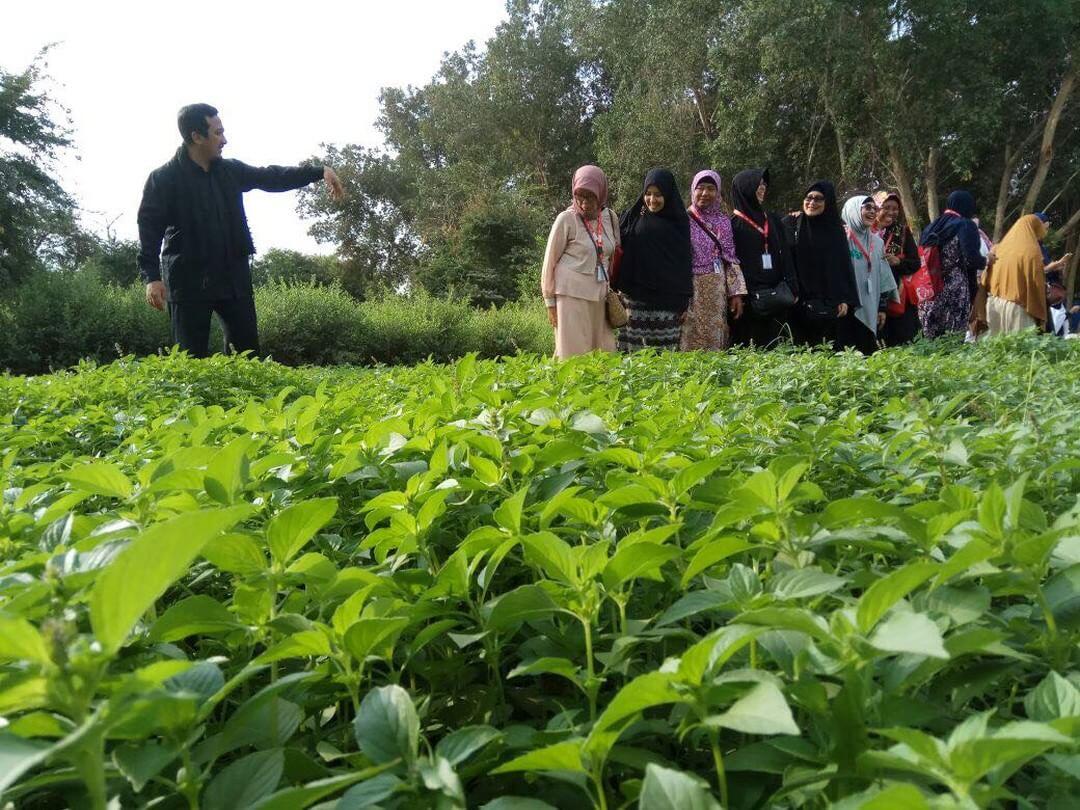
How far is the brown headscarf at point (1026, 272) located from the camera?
794 cm

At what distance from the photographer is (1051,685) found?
60 cm

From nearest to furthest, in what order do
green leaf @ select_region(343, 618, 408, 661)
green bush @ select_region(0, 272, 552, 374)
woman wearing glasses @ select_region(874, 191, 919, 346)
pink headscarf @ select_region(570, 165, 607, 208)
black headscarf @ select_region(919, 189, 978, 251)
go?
1. green leaf @ select_region(343, 618, 408, 661)
2. pink headscarf @ select_region(570, 165, 607, 208)
3. woman wearing glasses @ select_region(874, 191, 919, 346)
4. black headscarf @ select_region(919, 189, 978, 251)
5. green bush @ select_region(0, 272, 552, 374)

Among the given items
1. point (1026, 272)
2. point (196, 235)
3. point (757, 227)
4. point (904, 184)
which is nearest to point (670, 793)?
point (196, 235)

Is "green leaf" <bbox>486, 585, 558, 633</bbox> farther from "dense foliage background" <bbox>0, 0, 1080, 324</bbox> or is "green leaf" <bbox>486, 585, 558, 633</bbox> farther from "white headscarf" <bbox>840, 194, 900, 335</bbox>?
"dense foliage background" <bbox>0, 0, 1080, 324</bbox>

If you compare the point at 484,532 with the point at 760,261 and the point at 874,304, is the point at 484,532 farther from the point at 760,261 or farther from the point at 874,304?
the point at 874,304

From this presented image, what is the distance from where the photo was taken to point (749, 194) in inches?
283

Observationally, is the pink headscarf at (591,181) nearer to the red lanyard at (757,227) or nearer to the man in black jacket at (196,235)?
the red lanyard at (757,227)

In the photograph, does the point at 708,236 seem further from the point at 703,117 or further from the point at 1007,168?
the point at 703,117

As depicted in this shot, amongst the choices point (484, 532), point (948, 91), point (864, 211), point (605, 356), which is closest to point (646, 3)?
point (948, 91)

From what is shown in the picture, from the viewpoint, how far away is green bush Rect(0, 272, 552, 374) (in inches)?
459

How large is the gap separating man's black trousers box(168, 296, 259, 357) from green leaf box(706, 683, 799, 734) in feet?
18.7

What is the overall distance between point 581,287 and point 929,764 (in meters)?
5.94

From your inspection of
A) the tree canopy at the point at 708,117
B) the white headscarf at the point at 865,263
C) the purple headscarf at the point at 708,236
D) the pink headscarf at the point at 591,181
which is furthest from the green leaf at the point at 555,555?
the tree canopy at the point at 708,117

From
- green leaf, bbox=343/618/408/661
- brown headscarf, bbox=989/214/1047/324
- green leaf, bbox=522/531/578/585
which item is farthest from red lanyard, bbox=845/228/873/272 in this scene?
green leaf, bbox=343/618/408/661
